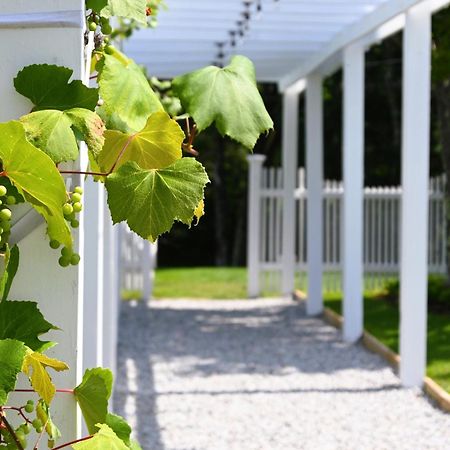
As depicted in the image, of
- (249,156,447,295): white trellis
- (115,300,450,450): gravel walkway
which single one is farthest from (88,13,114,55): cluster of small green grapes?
(249,156,447,295): white trellis

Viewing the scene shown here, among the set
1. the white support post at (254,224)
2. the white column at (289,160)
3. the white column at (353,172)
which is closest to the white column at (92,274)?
the white column at (353,172)

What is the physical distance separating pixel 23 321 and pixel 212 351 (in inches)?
277

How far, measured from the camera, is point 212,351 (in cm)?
877

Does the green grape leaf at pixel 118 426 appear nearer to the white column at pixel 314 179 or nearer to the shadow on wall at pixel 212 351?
the shadow on wall at pixel 212 351

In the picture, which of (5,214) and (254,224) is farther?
(254,224)

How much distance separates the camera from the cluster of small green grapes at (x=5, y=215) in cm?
169

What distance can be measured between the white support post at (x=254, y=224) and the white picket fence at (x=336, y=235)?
0.07 meters

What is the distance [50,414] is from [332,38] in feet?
25.0

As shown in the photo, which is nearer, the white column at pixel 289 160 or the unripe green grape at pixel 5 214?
the unripe green grape at pixel 5 214

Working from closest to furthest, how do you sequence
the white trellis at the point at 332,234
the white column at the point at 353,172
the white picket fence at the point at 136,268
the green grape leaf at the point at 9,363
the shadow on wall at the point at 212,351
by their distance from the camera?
the green grape leaf at the point at 9,363 < the shadow on wall at the point at 212,351 < the white column at the point at 353,172 < the white picket fence at the point at 136,268 < the white trellis at the point at 332,234

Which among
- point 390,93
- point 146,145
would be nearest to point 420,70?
point 146,145

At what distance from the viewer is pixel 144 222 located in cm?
176

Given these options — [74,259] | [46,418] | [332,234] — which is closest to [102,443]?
[46,418]

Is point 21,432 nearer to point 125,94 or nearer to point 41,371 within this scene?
point 41,371
